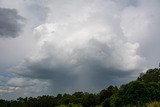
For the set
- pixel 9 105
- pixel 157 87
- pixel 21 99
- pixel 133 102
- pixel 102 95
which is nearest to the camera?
pixel 133 102

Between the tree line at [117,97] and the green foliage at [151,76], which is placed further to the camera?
the green foliage at [151,76]

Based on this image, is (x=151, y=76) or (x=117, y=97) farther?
(x=151, y=76)

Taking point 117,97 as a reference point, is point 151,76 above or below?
above

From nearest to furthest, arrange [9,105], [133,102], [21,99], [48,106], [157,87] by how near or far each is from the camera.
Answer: [133,102]
[157,87]
[48,106]
[9,105]
[21,99]

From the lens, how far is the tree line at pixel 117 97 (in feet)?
224

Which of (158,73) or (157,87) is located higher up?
(158,73)

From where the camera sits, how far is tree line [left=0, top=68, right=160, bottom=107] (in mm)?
68312

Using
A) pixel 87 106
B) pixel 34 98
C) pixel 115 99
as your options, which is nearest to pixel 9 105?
pixel 34 98

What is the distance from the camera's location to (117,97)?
2756 inches

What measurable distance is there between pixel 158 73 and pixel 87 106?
85.3 ft

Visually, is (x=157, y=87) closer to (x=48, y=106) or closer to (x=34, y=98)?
(x=48, y=106)

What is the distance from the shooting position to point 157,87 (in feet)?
243

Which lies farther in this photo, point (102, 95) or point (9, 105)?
point (9, 105)

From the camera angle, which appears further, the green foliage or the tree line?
the green foliage
